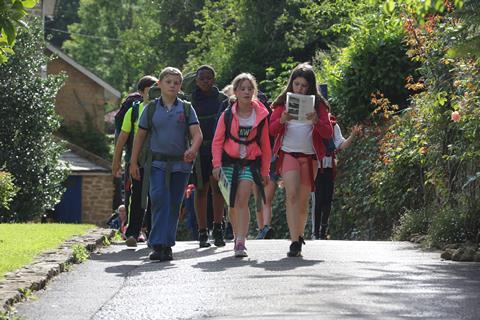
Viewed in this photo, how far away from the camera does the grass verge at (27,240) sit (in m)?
11.4

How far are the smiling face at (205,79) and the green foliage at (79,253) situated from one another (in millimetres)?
2371

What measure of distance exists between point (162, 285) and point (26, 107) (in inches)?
748

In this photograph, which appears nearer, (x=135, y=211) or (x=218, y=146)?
(x=218, y=146)

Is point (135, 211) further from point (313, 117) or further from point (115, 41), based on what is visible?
point (115, 41)

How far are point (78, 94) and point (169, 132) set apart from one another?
117 feet

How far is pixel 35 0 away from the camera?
8.45 metres

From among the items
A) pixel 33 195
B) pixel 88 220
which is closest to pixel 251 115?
pixel 33 195

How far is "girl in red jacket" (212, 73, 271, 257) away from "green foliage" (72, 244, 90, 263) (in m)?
1.45

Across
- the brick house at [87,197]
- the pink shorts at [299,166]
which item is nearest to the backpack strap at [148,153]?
the pink shorts at [299,166]

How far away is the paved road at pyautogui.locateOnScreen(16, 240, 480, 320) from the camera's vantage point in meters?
8.42

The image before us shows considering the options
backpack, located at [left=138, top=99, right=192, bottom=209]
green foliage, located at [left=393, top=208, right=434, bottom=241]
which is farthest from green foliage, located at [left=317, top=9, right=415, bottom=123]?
backpack, located at [left=138, top=99, right=192, bottom=209]

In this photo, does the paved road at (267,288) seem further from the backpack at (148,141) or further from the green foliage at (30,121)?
the green foliage at (30,121)

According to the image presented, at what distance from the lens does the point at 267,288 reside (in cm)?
952

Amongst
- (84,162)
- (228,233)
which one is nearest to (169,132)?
(228,233)
